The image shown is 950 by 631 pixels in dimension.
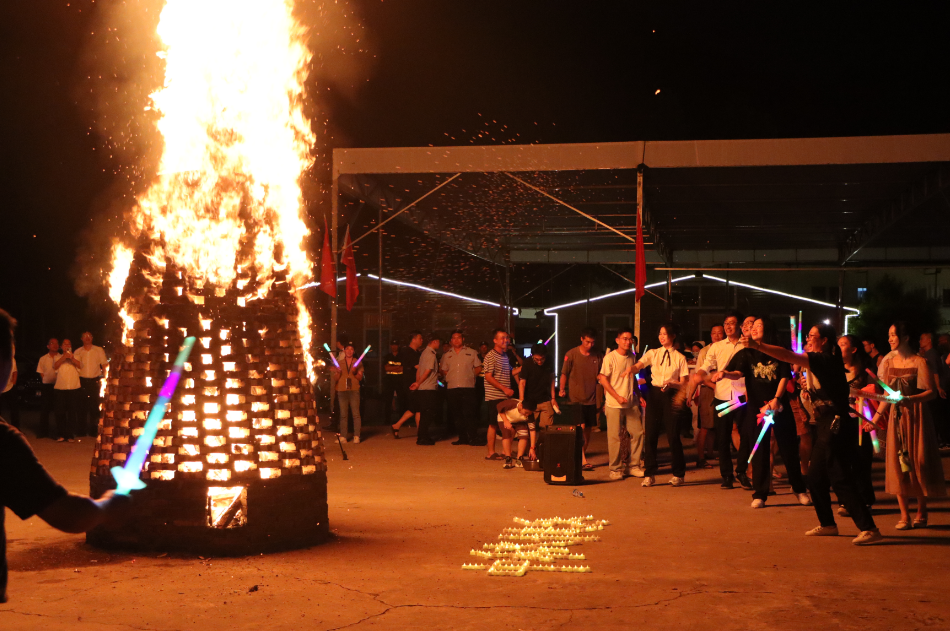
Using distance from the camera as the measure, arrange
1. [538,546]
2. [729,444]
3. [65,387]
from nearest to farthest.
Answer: [538,546], [729,444], [65,387]

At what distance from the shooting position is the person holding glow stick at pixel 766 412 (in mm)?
9000

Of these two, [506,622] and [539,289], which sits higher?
[539,289]

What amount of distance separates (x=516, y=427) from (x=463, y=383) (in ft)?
8.87

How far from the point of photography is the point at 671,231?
2434 centimetres

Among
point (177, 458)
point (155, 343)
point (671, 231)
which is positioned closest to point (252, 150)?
point (155, 343)

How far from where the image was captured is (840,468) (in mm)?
7312

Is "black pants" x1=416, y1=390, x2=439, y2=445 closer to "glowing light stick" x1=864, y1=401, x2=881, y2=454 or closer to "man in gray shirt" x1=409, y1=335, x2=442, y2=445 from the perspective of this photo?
"man in gray shirt" x1=409, y1=335, x2=442, y2=445

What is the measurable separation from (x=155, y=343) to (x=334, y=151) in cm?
901

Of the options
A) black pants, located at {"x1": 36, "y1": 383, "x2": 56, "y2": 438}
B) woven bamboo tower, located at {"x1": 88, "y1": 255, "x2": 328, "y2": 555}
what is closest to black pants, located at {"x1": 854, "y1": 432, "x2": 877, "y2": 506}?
woven bamboo tower, located at {"x1": 88, "y1": 255, "x2": 328, "y2": 555}

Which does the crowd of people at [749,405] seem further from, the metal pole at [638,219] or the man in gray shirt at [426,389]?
the metal pole at [638,219]

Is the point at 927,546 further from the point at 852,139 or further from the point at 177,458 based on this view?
the point at 852,139

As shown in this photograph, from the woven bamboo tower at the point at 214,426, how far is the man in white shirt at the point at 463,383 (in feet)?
26.7

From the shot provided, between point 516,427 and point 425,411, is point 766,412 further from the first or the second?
point 425,411

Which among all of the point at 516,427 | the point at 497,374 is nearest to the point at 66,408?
the point at 497,374
